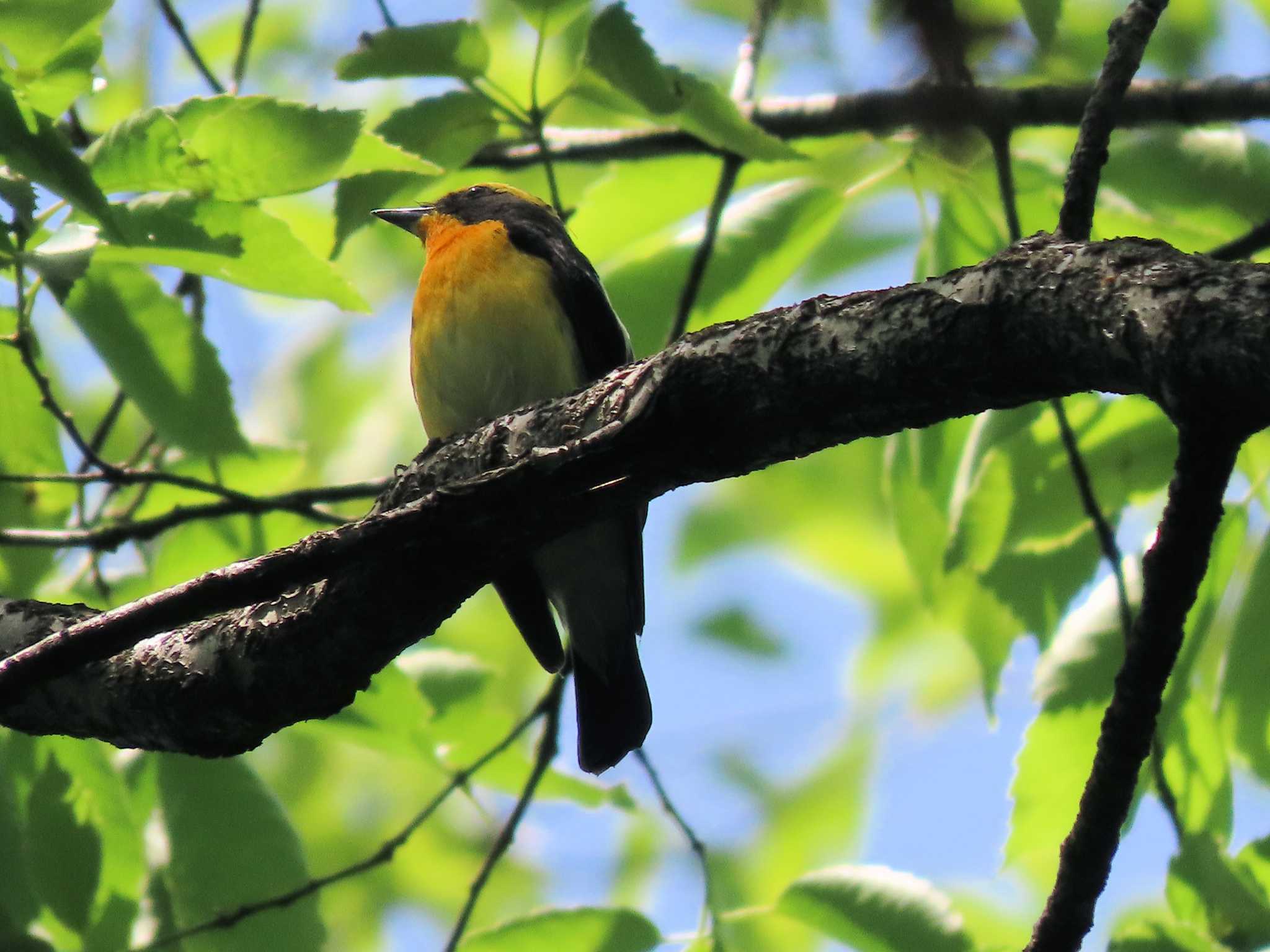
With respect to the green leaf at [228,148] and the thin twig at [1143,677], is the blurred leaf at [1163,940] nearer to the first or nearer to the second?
the thin twig at [1143,677]

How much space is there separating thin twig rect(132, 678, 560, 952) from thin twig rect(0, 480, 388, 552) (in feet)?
2.66

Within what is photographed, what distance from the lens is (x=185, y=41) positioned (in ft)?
14.5

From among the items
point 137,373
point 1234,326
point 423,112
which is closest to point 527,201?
point 423,112

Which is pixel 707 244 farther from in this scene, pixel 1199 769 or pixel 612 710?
pixel 1199 769

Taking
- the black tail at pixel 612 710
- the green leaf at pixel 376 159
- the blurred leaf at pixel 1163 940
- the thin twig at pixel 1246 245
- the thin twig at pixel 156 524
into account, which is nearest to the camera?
the blurred leaf at pixel 1163 940

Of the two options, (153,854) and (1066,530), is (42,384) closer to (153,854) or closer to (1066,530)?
(153,854)

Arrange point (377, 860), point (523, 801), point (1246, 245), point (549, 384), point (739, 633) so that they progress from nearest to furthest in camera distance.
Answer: point (1246, 245) → point (377, 860) → point (523, 801) → point (549, 384) → point (739, 633)

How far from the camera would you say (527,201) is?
560 centimetres

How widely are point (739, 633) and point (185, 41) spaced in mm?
3466

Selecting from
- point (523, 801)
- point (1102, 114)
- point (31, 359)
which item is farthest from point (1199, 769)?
point (31, 359)

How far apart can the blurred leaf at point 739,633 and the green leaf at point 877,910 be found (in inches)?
118

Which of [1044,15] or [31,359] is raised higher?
[31,359]

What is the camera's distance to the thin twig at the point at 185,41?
4.41m

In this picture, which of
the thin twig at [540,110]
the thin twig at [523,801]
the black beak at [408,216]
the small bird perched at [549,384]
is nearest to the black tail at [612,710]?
the small bird perched at [549,384]
